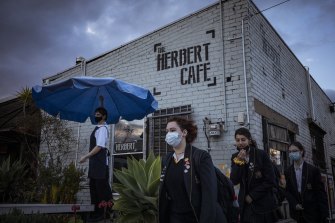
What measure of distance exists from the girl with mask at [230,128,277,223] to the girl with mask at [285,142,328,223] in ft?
3.59

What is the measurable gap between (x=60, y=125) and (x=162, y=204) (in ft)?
25.6

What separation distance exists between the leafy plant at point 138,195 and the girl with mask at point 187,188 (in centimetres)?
94

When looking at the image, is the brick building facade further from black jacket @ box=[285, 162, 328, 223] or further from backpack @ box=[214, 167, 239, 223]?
backpack @ box=[214, 167, 239, 223]

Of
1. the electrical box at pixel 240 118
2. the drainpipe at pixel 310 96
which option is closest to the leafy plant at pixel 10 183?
the electrical box at pixel 240 118

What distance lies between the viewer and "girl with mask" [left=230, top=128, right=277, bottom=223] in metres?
3.60

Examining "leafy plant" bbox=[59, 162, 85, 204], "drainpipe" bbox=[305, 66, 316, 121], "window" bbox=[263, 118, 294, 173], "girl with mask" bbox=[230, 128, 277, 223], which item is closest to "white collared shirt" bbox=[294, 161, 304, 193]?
"girl with mask" bbox=[230, 128, 277, 223]

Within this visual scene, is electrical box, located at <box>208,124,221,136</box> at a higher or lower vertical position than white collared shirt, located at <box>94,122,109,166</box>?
higher

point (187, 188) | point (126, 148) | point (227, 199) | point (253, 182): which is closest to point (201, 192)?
point (187, 188)

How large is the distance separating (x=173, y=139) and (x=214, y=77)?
4.85 meters

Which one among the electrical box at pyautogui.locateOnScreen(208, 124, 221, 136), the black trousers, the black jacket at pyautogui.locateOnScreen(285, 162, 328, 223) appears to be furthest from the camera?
the electrical box at pyautogui.locateOnScreen(208, 124, 221, 136)

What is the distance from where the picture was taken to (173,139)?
3.21 metres

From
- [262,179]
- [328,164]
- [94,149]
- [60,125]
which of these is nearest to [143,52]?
[60,125]

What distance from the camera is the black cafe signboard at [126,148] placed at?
8758 mm

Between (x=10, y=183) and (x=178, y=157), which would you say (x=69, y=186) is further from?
(x=178, y=157)
